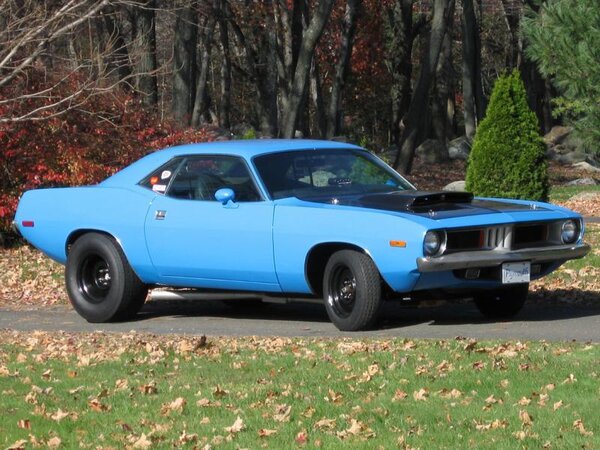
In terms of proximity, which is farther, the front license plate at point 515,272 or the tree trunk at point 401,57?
the tree trunk at point 401,57

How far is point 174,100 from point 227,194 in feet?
58.0

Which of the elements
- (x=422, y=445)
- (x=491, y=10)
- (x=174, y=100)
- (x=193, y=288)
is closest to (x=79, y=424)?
(x=422, y=445)

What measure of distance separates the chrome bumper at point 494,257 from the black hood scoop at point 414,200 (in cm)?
53

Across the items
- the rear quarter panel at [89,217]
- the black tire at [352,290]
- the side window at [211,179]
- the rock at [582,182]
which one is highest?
the side window at [211,179]

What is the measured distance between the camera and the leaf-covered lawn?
6727mm

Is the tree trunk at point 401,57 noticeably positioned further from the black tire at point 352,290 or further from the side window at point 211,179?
the black tire at point 352,290

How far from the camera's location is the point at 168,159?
12.0m

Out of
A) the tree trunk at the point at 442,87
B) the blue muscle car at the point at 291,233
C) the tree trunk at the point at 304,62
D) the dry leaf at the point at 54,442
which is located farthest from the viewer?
the tree trunk at the point at 442,87

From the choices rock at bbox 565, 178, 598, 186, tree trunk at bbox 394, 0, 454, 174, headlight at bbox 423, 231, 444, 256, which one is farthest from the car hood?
rock at bbox 565, 178, 598, 186

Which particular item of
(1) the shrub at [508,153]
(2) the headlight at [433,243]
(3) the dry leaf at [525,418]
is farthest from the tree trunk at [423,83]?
(3) the dry leaf at [525,418]

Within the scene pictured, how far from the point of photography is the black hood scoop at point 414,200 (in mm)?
10508

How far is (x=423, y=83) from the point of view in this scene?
3078 centimetres

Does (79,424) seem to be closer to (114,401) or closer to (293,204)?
(114,401)

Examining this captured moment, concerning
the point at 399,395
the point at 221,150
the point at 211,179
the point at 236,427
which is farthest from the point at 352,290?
the point at 236,427
